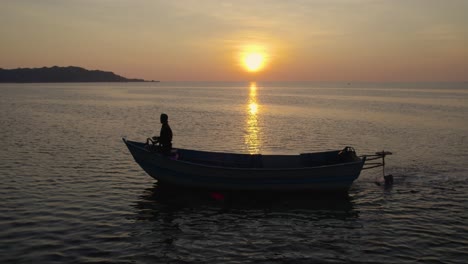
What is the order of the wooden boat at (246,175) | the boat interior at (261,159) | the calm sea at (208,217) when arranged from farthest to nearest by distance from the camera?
the boat interior at (261,159), the wooden boat at (246,175), the calm sea at (208,217)

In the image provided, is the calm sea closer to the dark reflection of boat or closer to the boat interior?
the dark reflection of boat

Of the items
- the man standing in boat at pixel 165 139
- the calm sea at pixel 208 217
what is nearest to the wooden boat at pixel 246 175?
the man standing in boat at pixel 165 139

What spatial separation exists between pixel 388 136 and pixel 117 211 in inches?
1169

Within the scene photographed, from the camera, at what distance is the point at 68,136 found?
3300cm

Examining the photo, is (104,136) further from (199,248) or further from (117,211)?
(199,248)

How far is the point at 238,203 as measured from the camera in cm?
1627

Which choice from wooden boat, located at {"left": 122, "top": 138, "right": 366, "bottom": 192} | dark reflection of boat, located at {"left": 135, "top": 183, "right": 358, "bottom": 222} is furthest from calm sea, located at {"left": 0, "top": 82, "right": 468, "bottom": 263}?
wooden boat, located at {"left": 122, "top": 138, "right": 366, "bottom": 192}

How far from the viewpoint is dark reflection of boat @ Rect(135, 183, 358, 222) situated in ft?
49.6

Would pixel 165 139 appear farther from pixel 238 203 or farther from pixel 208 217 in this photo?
pixel 208 217

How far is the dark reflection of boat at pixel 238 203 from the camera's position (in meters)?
15.1

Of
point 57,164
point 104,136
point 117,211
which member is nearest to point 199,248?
point 117,211

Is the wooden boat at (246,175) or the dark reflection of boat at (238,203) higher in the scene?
the wooden boat at (246,175)

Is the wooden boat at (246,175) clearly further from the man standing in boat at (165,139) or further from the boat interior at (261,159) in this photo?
the boat interior at (261,159)

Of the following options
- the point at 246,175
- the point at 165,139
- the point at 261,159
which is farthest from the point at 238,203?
the point at 165,139
